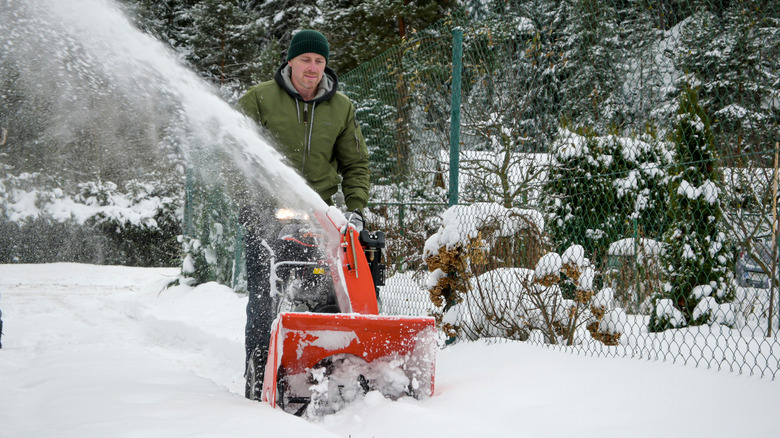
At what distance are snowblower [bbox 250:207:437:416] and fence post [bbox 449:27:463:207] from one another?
6.41 feet

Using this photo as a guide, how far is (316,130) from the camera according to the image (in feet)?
11.8

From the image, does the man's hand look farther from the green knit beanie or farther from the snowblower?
the green knit beanie

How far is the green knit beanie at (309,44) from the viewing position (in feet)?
11.4

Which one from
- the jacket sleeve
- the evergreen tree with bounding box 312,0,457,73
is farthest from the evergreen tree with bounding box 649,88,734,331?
the evergreen tree with bounding box 312,0,457,73

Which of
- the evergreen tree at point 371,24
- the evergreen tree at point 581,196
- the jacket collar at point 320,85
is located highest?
the evergreen tree at point 371,24

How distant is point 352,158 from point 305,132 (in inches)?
13.5

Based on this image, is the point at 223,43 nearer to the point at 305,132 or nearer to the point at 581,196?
the point at 581,196

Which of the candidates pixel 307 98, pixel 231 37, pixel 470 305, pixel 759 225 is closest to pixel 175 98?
pixel 307 98

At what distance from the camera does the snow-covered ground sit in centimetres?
243

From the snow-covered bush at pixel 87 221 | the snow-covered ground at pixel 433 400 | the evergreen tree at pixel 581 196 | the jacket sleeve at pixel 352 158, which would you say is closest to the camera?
the snow-covered ground at pixel 433 400

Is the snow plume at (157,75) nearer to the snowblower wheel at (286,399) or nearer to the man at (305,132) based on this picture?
the man at (305,132)

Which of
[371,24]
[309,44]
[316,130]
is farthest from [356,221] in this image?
A: [371,24]

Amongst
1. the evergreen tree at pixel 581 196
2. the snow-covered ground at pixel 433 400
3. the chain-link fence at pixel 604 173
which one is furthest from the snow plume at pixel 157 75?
the evergreen tree at pixel 581 196

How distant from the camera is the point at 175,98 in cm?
435
